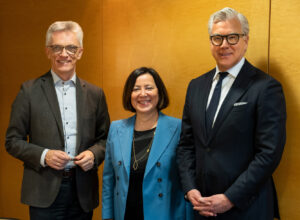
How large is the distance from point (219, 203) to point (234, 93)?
63cm

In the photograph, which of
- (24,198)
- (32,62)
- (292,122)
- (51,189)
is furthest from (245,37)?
(32,62)

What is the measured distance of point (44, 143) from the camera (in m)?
2.51

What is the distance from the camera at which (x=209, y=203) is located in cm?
201

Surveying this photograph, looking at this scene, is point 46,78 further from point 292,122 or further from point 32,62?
point 292,122

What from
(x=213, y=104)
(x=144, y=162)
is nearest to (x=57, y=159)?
(x=144, y=162)

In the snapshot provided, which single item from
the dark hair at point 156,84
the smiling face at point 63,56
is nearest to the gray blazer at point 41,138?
the smiling face at point 63,56

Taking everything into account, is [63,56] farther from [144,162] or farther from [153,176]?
[153,176]

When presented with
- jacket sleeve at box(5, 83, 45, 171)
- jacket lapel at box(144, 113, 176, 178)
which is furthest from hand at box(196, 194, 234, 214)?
jacket sleeve at box(5, 83, 45, 171)

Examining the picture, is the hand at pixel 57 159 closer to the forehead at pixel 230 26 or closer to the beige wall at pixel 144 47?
the beige wall at pixel 144 47

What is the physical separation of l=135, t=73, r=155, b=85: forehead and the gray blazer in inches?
20.2

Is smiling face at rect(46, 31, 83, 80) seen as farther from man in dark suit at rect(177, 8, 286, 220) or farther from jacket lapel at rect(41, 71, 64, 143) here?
man in dark suit at rect(177, 8, 286, 220)

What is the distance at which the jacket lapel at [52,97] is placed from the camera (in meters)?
2.50

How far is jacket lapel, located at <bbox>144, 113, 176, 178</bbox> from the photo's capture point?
224 centimetres

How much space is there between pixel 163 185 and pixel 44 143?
3.00 ft
